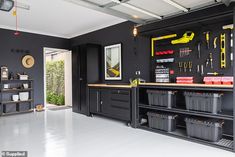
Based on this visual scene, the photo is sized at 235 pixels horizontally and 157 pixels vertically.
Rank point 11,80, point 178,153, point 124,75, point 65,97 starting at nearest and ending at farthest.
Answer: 1. point 178,153
2. point 124,75
3. point 11,80
4. point 65,97

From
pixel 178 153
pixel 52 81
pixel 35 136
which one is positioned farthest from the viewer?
pixel 52 81

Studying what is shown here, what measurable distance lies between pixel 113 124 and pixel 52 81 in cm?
547

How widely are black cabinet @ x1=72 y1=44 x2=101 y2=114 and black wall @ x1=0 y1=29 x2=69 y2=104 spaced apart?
4.94ft

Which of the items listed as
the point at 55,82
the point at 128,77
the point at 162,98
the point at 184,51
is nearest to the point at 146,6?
the point at 184,51

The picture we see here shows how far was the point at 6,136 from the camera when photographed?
3.52 meters

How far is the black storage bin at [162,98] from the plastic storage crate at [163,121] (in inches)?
9.1

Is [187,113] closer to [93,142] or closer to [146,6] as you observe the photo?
[93,142]

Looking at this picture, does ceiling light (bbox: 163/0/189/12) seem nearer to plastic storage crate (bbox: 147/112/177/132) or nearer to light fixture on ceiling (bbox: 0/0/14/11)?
plastic storage crate (bbox: 147/112/177/132)

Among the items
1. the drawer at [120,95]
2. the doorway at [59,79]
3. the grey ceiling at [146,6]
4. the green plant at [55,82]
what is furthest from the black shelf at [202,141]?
the green plant at [55,82]

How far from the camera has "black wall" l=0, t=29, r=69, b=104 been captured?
5816 mm

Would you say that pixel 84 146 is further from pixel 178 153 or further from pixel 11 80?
pixel 11 80

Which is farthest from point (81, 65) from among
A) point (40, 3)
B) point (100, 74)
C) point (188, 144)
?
point (188, 144)

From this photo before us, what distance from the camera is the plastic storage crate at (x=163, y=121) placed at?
356 centimetres

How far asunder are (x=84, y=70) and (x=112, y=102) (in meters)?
1.74
